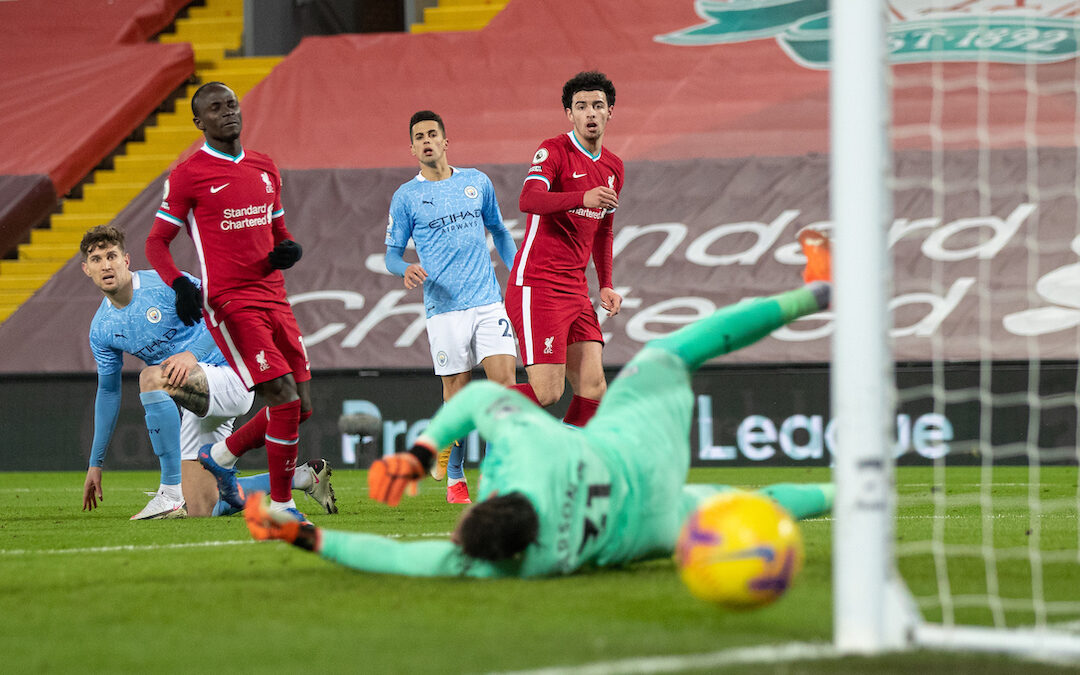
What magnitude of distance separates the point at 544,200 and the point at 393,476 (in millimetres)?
3134

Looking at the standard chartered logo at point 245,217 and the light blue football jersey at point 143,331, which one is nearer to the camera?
the standard chartered logo at point 245,217

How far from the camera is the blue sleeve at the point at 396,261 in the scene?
24.1 ft

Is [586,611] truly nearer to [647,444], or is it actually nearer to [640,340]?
[647,444]

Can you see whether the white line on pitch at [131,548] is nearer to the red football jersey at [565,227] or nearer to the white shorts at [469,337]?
the red football jersey at [565,227]

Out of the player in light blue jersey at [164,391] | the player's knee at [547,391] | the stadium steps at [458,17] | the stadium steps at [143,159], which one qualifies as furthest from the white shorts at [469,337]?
the stadium steps at [458,17]

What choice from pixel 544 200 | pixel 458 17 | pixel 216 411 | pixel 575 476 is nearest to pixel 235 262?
pixel 216 411

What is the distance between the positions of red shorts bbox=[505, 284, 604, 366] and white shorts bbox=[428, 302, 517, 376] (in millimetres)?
834

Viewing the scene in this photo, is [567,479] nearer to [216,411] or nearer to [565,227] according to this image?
[565,227]

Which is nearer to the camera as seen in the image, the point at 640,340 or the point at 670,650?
the point at 670,650

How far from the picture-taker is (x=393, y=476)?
3.23 meters

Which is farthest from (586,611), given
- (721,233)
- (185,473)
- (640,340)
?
(721,233)

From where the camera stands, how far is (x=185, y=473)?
680 cm

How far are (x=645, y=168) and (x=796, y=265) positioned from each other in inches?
81.3

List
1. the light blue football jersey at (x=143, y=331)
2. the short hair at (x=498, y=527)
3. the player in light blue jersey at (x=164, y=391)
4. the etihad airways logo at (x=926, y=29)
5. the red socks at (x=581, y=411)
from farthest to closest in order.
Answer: the etihad airways logo at (x=926, y=29)
the light blue football jersey at (x=143, y=331)
the player in light blue jersey at (x=164, y=391)
the red socks at (x=581, y=411)
the short hair at (x=498, y=527)
